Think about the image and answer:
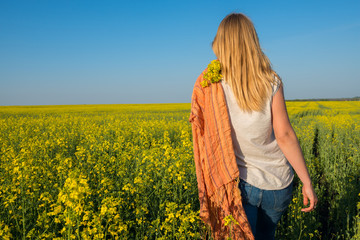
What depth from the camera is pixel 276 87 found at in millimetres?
1471

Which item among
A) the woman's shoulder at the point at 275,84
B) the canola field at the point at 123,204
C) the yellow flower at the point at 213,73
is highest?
the yellow flower at the point at 213,73

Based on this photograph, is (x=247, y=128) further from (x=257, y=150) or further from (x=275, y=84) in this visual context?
(x=275, y=84)

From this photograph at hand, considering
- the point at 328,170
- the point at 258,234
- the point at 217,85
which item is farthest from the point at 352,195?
the point at 217,85

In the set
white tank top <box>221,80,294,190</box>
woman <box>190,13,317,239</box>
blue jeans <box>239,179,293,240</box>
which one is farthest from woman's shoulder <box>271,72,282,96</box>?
blue jeans <box>239,179,293,240</box>

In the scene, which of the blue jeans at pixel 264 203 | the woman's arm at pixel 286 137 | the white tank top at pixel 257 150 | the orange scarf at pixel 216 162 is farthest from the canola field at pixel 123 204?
the woman's arm at pixel 286 137

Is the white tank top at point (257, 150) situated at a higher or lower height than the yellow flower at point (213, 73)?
lower

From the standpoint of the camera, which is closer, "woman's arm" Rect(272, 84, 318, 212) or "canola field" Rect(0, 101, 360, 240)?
"woman's arm" Rect(272, 84, 318, 212)

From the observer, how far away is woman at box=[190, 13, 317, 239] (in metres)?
1.48

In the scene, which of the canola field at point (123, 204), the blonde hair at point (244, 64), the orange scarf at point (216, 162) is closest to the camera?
the blonde hair at point (244, 64)

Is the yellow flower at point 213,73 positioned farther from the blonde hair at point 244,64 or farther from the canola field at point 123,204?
the canola field at point 123,204

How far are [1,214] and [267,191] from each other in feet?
9.26

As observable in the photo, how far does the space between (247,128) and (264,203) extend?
537 millimetres

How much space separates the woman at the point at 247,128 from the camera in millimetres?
1483

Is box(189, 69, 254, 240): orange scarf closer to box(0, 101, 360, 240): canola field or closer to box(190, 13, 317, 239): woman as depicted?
box(190, 13, 317, 239): woman
